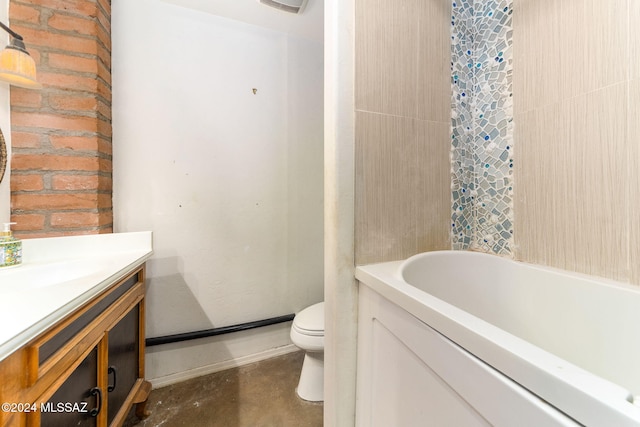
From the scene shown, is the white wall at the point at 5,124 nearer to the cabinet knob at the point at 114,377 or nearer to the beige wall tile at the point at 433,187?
the cabinet knob at the point at 114,377

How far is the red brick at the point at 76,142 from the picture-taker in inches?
45.8

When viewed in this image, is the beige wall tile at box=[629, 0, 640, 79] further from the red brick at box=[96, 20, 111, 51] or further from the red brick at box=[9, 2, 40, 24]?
the red brick at box=[9, 2, 40, 24]

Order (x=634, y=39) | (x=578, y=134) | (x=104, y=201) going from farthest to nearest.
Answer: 1. (x=104, y=201)
2. (x=578, y=134)
3. (x=634, y=39)

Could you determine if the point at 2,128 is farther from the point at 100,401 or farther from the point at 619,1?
the point at 619,1

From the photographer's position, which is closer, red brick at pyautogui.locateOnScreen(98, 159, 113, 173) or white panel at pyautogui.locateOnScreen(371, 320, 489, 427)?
white panel at pyautogui.locateOnScreen(371, 320, 489, 427)

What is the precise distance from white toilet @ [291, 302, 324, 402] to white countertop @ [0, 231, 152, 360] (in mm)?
879

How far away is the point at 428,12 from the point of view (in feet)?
3.49

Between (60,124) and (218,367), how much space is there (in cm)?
164

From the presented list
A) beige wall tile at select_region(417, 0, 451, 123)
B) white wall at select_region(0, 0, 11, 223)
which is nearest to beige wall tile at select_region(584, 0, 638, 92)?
beige wall tile at select_region(417, 0, 451, 123)

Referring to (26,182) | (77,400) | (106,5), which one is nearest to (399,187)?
(77,400)

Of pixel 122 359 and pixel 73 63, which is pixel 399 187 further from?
pixel 73 63

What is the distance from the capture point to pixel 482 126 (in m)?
1.17

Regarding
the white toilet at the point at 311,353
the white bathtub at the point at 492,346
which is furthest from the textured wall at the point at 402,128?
the white toilet at the point at 311,353

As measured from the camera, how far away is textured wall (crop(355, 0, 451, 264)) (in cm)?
93
